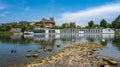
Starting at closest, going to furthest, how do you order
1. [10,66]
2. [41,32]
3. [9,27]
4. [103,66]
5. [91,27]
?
1. [103,66]
2. [10,66]
3. [41,32]
4. [91,27]
5. [9,27]

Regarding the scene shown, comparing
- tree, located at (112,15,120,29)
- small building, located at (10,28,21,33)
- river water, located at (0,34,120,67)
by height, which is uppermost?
tree, located at (112,15,120,29)

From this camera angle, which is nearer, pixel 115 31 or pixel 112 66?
pixel 112 66

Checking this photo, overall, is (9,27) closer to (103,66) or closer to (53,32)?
(53,32)

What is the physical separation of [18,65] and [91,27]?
15461 cm

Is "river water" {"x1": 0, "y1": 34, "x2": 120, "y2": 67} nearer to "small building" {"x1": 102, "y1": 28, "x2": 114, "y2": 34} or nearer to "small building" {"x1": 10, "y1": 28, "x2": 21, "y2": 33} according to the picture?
"small building" {"x1": 102, "y1": 28, "x2": 114, "y2": 34}

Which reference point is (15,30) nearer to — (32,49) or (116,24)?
(116,24)

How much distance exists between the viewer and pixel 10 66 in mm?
23156

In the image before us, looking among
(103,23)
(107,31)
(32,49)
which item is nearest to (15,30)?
(103,23)

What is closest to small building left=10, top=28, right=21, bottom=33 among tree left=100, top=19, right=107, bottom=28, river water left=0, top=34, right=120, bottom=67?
tree left=100, top=19, right=107, bottom=28

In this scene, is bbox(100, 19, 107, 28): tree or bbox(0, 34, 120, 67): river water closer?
bbox(0, 34, 120, 67): river water

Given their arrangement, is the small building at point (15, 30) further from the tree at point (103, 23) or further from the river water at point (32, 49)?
the river water at point (32, 49)

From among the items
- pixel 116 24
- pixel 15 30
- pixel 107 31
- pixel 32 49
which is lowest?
pixel 32 49

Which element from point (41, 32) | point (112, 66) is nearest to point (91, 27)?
point (41, 32)


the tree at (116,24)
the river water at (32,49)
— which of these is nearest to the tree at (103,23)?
the tree at (116,24)
